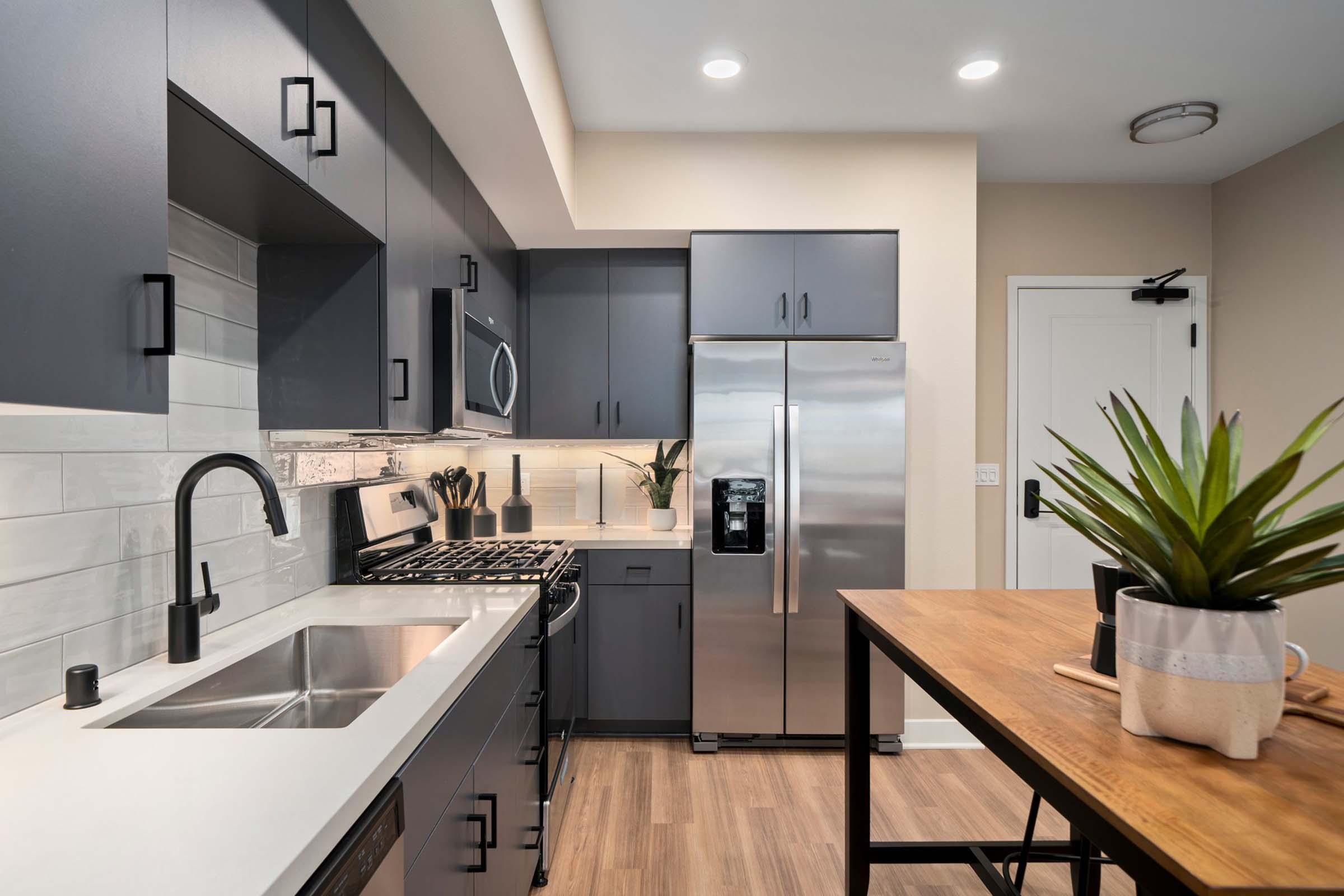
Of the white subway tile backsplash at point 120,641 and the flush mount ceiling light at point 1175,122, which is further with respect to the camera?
the flush mount ceiling light at point 1175,122

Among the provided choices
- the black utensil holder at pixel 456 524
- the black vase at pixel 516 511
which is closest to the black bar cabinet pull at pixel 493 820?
the black utensil holder at pixel 456 524

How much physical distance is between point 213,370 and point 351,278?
14.2 inches

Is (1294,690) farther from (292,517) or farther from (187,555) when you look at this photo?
(292,517)

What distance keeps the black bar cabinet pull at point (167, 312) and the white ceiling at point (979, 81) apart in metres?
1.71

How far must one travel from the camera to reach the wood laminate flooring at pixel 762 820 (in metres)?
2.05

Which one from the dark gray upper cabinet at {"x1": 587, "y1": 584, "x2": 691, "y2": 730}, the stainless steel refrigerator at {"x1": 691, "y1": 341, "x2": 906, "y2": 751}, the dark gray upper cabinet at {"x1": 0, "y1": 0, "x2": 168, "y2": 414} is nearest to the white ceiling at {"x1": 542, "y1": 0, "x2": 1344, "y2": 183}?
the stainless steel refrigerator at {"x1": 691, "y1": 341, "x2": 906, "y2": 751}

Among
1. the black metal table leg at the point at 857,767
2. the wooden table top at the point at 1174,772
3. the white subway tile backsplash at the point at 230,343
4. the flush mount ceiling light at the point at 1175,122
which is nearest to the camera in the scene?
the wooden table top at the point at 1174,772

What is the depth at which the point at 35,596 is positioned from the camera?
3.56 ft

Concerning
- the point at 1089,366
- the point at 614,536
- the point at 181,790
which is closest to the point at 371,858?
the point at 181,790

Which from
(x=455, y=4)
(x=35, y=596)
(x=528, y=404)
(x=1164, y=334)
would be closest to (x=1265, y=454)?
(x=1164, y=334)

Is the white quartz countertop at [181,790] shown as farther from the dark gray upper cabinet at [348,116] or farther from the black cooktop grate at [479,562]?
the dark gray upper cabinet at [348,116]

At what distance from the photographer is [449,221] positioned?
2182mm

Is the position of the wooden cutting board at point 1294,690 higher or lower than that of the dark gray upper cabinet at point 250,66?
lower

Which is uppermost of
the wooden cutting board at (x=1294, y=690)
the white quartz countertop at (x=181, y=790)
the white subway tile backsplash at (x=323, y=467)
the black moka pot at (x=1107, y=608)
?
the white subway tile backsplash at (x=323, y=467)
